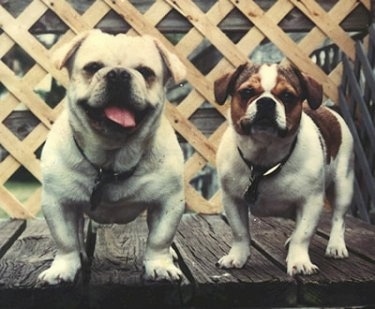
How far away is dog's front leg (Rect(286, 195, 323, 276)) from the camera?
2021mm

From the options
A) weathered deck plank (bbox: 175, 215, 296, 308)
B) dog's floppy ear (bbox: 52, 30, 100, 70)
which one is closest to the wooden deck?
weathered deck plank (bbox: 175, 215, 296, 308)

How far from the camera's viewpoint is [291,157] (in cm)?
215

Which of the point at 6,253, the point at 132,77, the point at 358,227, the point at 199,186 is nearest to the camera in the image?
the point at 132,77

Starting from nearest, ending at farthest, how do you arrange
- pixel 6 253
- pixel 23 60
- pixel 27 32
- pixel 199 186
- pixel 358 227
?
1. pixel 6 253
2. pixel 358 227
3. pixel 27 32
4. pixel 199 186
5. pixel 23 60

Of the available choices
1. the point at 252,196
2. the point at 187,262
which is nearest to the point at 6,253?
the point at 187,262

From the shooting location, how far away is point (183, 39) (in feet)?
11.2

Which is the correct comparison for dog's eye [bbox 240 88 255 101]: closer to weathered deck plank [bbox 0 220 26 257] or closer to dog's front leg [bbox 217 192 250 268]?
dog's front leg [bbox 217 192 250 268]

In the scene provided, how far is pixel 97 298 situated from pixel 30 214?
1.61 metres

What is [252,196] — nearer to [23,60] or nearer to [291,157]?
[291,157]

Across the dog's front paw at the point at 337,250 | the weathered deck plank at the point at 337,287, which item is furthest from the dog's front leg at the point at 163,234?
the dog's front paw at the point at 337,250

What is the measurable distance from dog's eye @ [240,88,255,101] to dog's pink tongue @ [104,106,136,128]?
39 cm

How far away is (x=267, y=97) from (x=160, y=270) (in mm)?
539

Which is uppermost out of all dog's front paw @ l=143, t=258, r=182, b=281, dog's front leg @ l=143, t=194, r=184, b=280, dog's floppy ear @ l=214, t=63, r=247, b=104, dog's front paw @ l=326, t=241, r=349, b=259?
dog's floppy ear @ l=214, t=63, r=247, b=104

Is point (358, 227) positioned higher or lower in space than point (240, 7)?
lower
